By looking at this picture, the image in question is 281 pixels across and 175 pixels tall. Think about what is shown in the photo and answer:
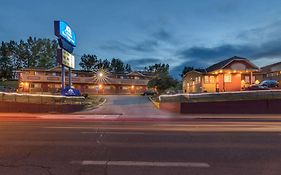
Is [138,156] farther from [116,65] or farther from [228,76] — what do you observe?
[116,65]

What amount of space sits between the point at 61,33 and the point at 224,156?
101 ft

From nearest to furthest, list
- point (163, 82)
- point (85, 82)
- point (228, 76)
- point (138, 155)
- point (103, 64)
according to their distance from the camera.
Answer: point (138, 155)
point (228, 76)
point (163, 82)
point (85, 82)
point (103, 64)

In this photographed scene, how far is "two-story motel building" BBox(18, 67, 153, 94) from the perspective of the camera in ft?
240

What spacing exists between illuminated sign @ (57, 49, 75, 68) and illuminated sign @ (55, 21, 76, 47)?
1567mm

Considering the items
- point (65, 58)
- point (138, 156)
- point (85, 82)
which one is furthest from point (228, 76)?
point (138, 156)

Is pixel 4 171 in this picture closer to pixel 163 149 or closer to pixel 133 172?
pixel 133 172

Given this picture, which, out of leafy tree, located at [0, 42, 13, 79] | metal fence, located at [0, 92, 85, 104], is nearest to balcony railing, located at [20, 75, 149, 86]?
leafy tree, located at [0, 42, 13, 79]

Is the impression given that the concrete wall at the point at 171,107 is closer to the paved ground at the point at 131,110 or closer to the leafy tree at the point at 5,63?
the paved ground at the point at 131,110

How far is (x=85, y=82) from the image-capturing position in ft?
255

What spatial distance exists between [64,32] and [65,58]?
3.05m

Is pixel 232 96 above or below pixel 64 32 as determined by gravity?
below

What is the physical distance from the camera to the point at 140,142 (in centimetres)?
1109

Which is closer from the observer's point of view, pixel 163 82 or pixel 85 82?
pixel 163 82

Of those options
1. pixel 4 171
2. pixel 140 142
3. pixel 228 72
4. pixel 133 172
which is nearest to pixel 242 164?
pixel 133 172
